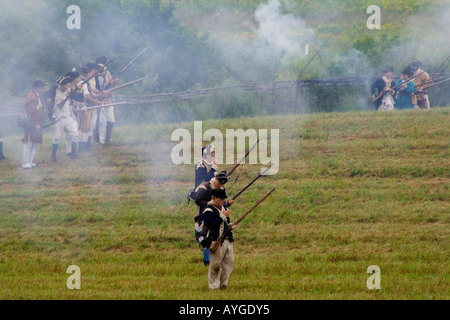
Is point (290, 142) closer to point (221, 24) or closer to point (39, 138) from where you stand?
point (39, 138)

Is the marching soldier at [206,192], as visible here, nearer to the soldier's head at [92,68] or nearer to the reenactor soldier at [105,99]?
the soldier's head at [92,68]

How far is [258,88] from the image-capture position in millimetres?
23938

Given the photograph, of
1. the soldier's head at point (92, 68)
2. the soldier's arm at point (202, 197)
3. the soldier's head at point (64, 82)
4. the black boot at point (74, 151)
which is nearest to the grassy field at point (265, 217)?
the black boot at point (74, 151)

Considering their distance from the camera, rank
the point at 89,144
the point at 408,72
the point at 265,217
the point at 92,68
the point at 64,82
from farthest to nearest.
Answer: the point at 408,72
the point at 89,144
the point at 92,68
the point at 64,82
the point at 265,217

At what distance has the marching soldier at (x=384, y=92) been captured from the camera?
22094 mm

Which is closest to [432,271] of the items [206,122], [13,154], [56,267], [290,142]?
[56,267]

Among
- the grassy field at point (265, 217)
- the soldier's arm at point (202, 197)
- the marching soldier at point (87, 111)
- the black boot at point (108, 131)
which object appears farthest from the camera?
the black boot at point (108, 131)

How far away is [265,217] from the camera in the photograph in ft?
51.5

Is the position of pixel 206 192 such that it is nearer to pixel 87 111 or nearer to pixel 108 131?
pixel 87 111

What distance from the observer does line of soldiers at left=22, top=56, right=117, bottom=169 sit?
1880 centimetres

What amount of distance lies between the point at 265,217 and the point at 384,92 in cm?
802

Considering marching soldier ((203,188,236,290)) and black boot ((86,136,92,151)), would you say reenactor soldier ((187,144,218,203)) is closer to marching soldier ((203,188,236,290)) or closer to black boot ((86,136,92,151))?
marching soldier ((203,188,236,290))

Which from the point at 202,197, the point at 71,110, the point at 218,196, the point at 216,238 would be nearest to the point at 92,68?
the point at 71,110

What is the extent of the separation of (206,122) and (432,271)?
10.2m
